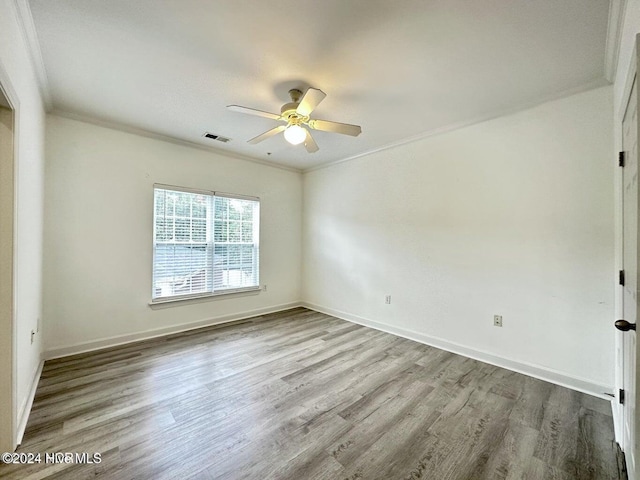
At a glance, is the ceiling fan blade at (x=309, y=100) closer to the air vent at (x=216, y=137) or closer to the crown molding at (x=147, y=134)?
the air vent at (x=216, y=137)

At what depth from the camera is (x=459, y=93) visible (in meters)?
2.49

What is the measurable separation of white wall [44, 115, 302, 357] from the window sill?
43 mm

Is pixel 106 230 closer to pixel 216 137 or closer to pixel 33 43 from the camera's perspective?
pixel 216 137

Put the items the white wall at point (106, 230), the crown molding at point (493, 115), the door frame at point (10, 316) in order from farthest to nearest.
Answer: the white wall at point (106, 230) < the crown molding at point (493, 115) < the door frame at point (10, 316)

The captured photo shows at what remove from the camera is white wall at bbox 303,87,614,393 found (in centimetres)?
233

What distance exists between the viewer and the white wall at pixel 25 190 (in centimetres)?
154

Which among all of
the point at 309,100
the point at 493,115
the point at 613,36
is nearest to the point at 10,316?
the point at 309,100

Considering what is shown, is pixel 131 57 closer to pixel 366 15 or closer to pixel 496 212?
pixel 366 15

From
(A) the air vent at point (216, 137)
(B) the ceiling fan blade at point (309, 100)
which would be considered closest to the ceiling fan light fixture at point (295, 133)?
(B) the ceiling fan blade at point (309, 100)

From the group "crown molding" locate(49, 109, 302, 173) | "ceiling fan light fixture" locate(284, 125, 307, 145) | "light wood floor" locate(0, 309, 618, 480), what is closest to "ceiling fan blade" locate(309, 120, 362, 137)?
"ceiling fan light fixture" locate(284, 125, 307, 145)

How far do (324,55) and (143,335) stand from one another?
3821 millimetres

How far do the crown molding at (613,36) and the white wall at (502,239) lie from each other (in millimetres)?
255

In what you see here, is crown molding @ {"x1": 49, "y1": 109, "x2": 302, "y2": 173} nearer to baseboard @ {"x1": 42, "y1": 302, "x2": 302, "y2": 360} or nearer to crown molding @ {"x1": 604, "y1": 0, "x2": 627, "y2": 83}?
baseboard @ {"x1": 42, "y1": 302, "x2": 302, "y2": 360}

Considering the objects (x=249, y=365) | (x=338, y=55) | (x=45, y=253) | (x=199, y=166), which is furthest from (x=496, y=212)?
(x=45, y=253)
